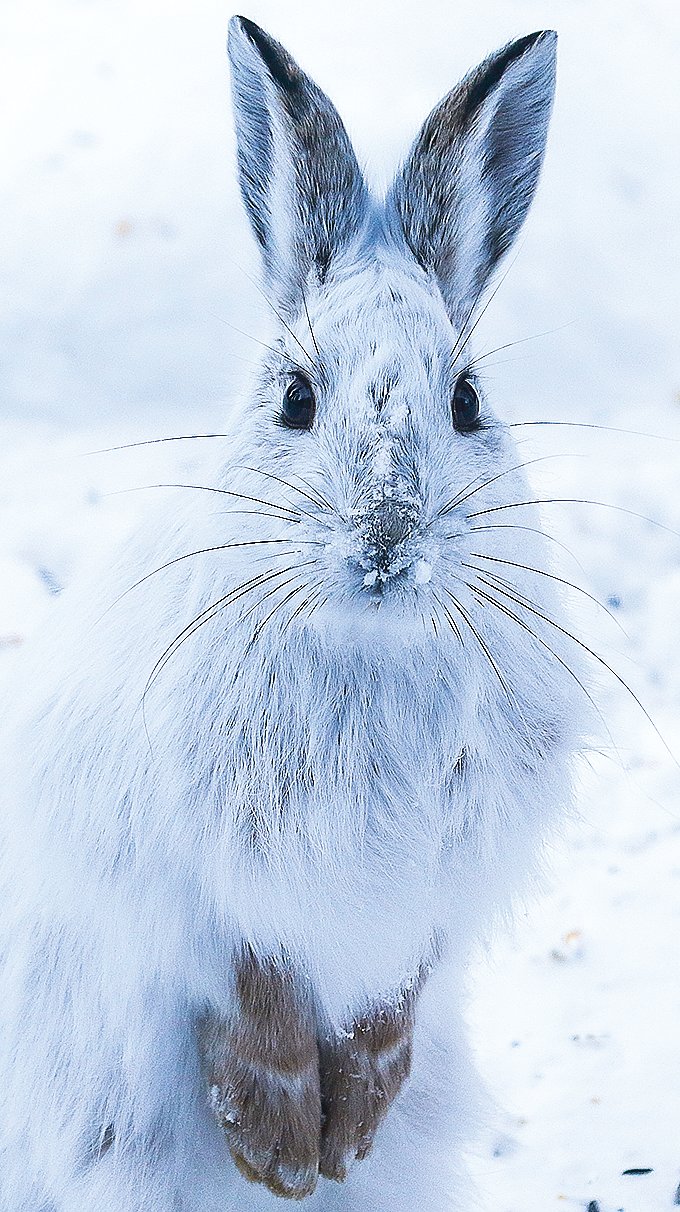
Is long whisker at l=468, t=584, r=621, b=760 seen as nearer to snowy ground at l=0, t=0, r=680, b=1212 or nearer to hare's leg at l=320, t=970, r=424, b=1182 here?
hare's leg at l=320, t=970, r=424, b=1182

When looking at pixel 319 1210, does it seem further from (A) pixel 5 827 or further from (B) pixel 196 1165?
(A) pixel 5 827

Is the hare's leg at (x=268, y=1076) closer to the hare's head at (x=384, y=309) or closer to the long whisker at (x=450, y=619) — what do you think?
the long whisker at (x=450, y=619)

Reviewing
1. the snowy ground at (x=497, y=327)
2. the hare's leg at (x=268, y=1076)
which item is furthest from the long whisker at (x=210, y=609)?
the snowy ground at (x=497, y=327)

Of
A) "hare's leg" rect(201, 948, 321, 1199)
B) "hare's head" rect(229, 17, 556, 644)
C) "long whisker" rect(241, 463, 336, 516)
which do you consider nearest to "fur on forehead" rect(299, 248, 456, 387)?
"hare's head" rect(229, 17, 556, 644)

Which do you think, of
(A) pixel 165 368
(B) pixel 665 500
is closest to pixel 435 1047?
(B) pixel 665 500

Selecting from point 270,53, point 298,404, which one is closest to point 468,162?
point 270,53

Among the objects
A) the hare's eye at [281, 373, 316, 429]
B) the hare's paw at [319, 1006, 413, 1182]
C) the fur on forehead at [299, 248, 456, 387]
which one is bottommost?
the hare's paw at [319, 1006, 413, 1182]

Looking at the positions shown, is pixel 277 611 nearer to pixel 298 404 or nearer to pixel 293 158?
pixel 298 404
